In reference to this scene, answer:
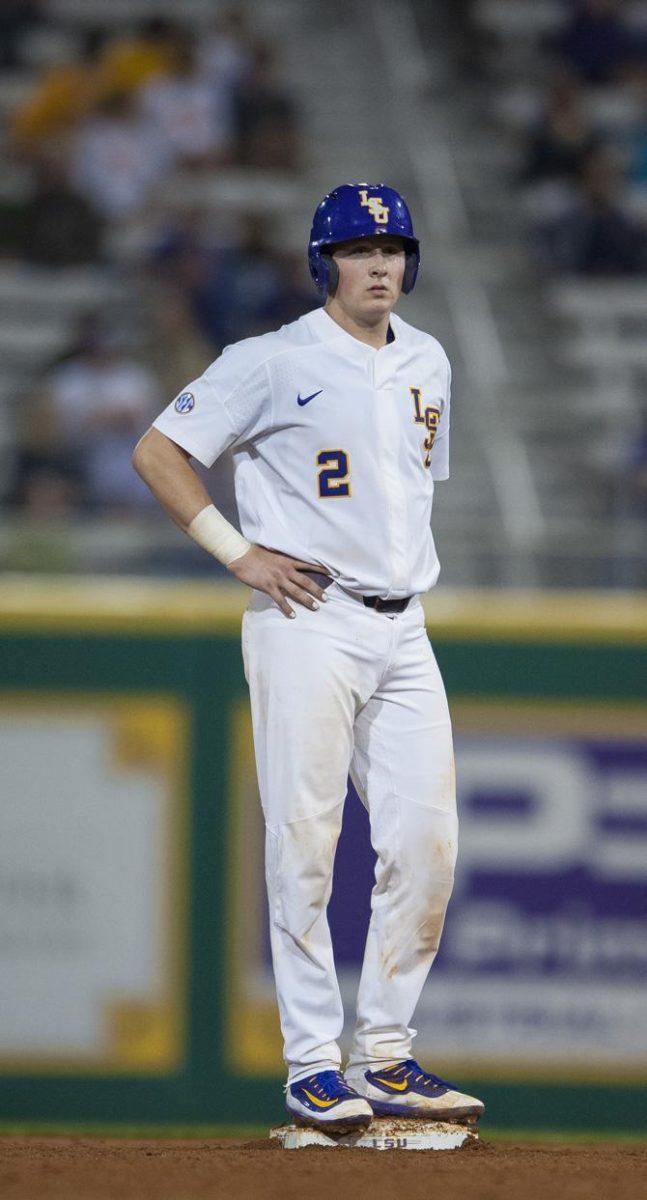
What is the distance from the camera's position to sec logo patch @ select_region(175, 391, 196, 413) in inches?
172

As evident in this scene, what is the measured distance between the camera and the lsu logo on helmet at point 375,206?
14.2ft

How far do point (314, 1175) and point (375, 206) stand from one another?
85.3 inches

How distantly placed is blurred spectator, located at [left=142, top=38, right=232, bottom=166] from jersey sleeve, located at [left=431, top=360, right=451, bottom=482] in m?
5.50

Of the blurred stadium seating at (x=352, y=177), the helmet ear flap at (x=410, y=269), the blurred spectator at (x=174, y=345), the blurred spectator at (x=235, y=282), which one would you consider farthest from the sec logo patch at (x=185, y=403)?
the blurred spectator at (x=235, y=282)

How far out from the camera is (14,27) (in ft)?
34.7

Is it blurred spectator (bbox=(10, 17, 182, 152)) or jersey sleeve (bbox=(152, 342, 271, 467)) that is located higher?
blurred spectator (bbox=(10, 17, 182, 152))

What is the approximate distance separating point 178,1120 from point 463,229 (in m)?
5.87

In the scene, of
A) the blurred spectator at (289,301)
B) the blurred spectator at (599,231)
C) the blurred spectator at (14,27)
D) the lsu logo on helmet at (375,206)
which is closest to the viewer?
the lsu logo on helmet at (375,206)

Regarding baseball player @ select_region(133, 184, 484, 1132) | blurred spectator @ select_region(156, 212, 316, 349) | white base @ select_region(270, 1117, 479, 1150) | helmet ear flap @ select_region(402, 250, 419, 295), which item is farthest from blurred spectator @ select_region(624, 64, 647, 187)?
white base @ select_region(270, 1117, 479, 1150)

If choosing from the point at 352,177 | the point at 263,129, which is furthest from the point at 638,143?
the point at 263,129

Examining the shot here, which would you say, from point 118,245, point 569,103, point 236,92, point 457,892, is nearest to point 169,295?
point 118,245

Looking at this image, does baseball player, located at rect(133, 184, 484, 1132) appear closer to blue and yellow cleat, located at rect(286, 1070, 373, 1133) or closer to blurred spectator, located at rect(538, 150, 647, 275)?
A: blue and yellow cleat, located at rect(286, 1070, 373, 1133)

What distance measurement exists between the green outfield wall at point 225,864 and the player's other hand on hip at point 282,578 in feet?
5.66

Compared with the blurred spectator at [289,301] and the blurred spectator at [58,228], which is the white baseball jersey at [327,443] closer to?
the blurred spectator at [289,301]
